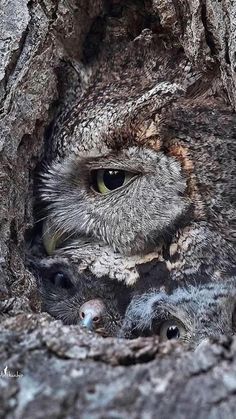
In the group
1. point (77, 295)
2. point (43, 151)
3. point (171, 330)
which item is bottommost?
point (171, 330)

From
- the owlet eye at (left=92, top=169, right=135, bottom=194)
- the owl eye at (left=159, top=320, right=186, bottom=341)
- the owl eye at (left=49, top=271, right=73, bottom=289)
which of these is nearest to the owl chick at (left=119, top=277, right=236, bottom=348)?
the owl eye at (left=159, top=320, right=186, bottom=341)

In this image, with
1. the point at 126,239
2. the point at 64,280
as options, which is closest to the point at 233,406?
the point at 126,239

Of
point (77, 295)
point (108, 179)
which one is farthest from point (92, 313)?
point (108, 179)

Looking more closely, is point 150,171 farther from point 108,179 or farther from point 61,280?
point 61,280

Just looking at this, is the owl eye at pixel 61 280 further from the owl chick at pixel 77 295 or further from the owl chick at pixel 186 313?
the owl chick at pixel 186 313

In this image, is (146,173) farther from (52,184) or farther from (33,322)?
(33,322)

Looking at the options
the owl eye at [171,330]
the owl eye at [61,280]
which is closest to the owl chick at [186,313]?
the owl eye at [171,330]
